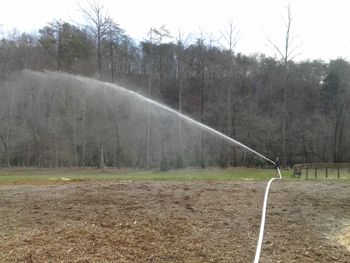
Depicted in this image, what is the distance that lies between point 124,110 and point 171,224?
38.2 meters

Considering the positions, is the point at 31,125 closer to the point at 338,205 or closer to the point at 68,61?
the point at 68,61

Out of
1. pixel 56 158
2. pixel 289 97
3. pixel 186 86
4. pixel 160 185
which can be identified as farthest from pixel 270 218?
pixel 289 97

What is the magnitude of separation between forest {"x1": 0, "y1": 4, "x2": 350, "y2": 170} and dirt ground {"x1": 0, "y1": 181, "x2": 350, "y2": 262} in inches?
1051

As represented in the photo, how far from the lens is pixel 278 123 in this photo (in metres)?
50.5

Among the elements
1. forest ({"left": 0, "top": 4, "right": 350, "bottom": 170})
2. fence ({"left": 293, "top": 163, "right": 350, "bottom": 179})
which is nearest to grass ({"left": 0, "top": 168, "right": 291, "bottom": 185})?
fence ({"left": 293, "top": 163, "right": 350, "bottom": 179})

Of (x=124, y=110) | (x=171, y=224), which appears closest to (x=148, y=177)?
(x=171, y=224)

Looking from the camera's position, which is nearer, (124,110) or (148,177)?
(148,177)

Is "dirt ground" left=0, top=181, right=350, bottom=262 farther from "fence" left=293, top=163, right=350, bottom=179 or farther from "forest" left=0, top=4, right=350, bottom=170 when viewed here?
"forest" left=0, top=4, right=350, bottom=170

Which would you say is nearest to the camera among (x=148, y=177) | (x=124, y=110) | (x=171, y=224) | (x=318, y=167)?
(x=171, y=224)

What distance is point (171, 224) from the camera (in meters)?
7.43

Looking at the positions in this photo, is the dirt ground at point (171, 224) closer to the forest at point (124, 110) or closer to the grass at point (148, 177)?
the grass at point (148, 177)

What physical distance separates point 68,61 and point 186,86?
16.7 metres

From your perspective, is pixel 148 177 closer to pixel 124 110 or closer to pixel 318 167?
pixel 318 167

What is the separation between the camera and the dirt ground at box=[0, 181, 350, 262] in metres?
6.21
